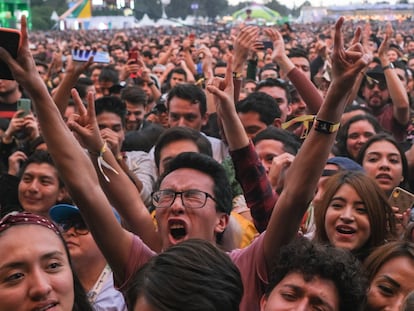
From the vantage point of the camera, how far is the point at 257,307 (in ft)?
9.59

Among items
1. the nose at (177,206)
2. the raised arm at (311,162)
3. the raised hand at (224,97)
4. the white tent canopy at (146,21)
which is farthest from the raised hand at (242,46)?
the white tent canopy at (146,21)

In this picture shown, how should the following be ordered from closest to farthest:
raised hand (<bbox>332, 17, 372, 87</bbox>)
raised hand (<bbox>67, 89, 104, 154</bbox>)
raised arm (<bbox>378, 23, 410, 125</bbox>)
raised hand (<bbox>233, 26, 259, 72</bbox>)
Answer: raised hand (<bbox>332, 17, 372, 87</bbox>) < raised hand (<bbox>67, 89, 104, 154</bbox>) < raised hand (<bbox>233, 26, 259, 72</bbox>) < raised arm (<bbox>378, 23, 410, 125</bbox>)

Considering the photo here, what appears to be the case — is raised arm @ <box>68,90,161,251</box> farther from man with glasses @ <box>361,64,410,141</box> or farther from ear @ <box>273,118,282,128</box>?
man with glasses @ <box>361,64,410,141</box>

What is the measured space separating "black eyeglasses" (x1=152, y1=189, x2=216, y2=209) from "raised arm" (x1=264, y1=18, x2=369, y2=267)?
446 mm

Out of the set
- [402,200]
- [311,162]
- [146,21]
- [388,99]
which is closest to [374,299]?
[311,162]

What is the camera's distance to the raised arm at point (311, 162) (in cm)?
288

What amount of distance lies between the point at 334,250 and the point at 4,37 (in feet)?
4.32

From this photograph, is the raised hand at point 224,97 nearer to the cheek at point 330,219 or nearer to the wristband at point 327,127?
the cheek at point 330,219

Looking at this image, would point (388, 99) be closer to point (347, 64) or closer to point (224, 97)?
point (224, 97)

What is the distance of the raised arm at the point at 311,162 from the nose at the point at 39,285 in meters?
0.81

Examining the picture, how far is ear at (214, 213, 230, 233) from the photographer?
337 centimetres

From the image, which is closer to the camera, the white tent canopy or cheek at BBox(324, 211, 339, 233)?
cheek at BBox(324, 211, 339, 233)

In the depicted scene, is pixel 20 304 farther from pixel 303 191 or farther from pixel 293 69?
pixel 293 69

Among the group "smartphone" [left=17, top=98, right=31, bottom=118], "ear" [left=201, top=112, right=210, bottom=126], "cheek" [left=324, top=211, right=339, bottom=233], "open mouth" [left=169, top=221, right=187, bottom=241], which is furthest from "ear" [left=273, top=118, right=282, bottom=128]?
"open mouth" [left=169, top=221, right=187, bottom=241]
